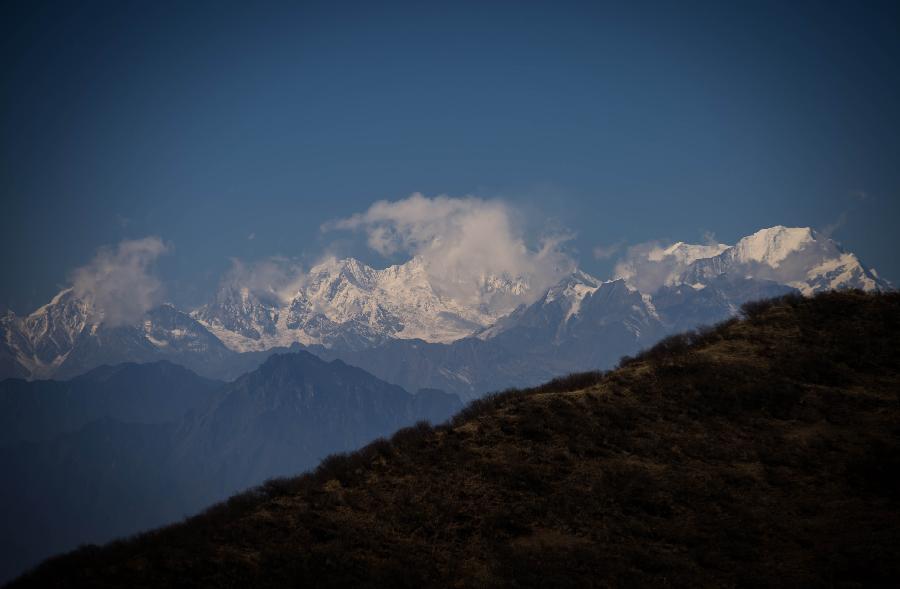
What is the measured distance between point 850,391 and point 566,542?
2220cm

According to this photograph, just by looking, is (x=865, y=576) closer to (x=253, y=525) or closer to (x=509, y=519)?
(x=509, y=519)

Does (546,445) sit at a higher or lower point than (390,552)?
higher

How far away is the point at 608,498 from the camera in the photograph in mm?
26984

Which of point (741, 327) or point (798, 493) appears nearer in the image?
point (798, 493)

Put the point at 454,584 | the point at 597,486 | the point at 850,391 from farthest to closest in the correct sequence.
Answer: the point at 850,391 → the point at 597,486 → the point at 454,584

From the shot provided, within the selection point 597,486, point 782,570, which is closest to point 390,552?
point 597,486

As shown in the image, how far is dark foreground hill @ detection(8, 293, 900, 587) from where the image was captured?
2162 cm

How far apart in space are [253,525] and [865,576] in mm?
21913

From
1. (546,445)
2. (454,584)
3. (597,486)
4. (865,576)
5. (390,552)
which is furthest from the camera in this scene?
(546,445)

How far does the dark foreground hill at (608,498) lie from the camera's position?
851 inches

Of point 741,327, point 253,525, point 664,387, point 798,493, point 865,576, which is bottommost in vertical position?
point 865,576

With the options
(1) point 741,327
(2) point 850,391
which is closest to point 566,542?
(2) point 850,391

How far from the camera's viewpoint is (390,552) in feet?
76.7

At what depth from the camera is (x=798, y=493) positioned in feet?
88.2
